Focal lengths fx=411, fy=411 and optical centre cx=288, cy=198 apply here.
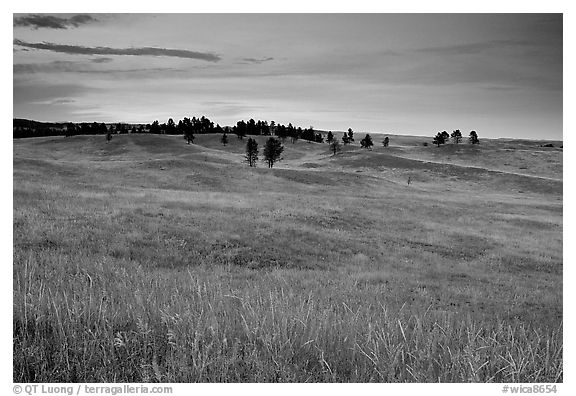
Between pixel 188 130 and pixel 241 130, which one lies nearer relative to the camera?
pixel 188 130

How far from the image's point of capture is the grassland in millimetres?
3400

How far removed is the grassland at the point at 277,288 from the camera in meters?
3.40

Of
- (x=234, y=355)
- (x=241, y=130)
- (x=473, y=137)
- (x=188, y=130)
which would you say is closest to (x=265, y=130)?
(x=241, y=130)

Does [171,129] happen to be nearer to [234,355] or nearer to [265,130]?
[265,130]

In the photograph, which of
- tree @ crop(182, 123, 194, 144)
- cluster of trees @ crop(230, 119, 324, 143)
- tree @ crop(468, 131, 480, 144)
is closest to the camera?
tree @ crop(468, 131, 480, 144)

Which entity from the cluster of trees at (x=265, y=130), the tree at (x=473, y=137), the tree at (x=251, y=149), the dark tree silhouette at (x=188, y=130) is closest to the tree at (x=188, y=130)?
the dark tree silhouette at (x=188, y=130)

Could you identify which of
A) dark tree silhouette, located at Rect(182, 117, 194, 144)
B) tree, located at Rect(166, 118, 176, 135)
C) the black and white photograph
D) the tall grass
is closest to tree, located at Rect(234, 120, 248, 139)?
dark tree silhouette, located at Rect(182, 117, 194, 144)

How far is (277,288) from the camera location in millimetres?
8688

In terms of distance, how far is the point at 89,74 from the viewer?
7230mm

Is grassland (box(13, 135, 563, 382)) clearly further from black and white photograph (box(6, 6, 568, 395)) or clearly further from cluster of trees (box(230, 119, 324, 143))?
cluster of trees (box(230, 119, 324, 143))

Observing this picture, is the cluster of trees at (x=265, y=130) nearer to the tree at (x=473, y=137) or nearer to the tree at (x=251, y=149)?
the tree at (x=251, y=149)

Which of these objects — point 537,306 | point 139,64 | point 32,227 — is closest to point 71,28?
point 139,64
